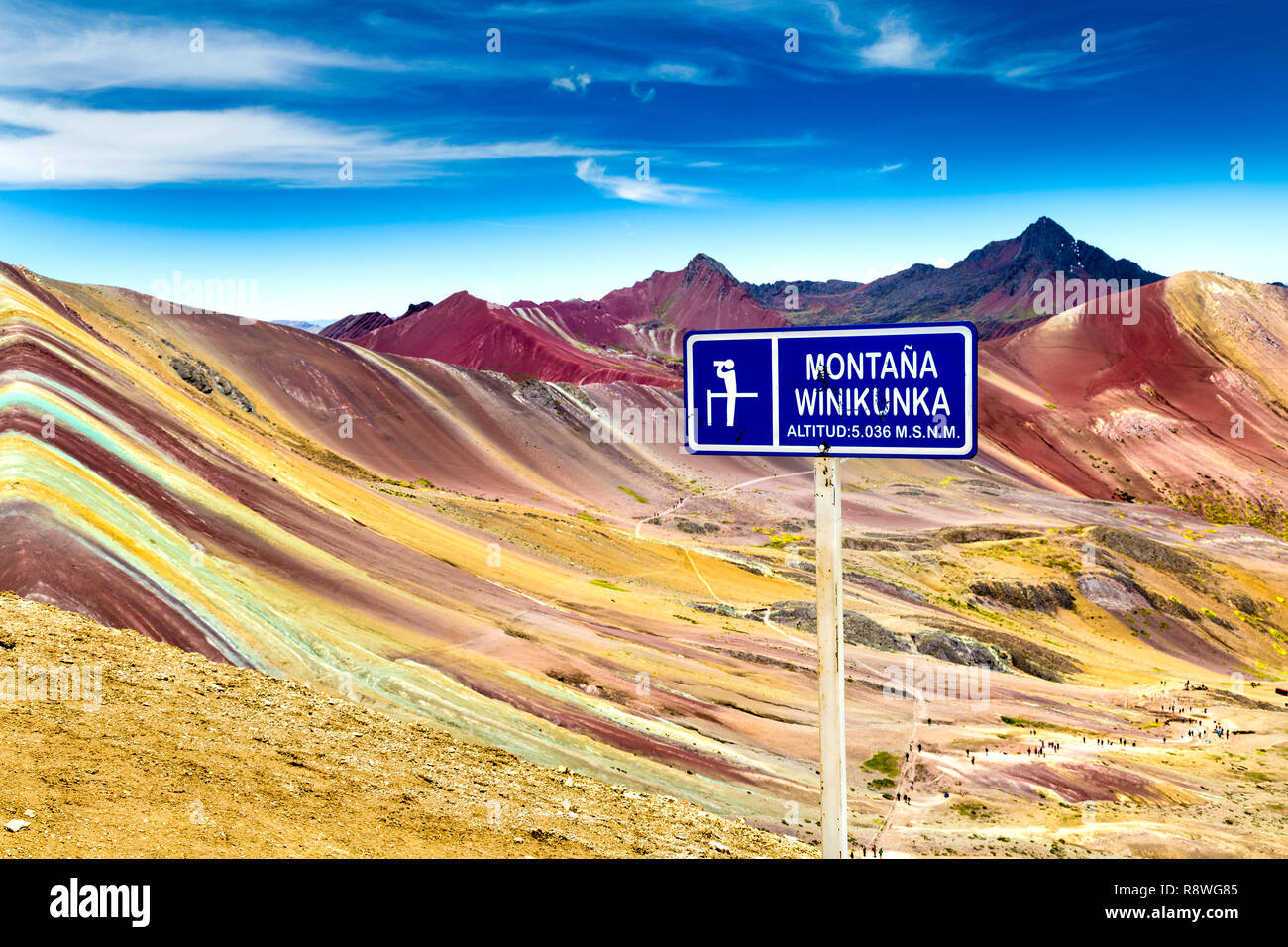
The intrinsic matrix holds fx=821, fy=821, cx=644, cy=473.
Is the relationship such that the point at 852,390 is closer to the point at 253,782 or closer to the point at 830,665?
the point at 830,665

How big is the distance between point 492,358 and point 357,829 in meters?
132

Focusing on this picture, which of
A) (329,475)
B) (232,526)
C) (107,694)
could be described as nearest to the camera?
(107,694)

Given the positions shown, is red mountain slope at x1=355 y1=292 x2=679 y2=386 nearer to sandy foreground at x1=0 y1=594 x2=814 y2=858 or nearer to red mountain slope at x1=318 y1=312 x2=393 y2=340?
red mountain slope at x1=318 y1=312 x2=393 y2=340

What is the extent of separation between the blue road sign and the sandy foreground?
14.3 ft

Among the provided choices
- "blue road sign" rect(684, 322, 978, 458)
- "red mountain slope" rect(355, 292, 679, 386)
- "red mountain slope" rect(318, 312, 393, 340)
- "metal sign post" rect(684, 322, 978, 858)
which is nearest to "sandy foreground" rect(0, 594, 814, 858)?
"metal sign post" rect(684, 322, 978, 858)

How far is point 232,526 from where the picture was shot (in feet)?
56.9

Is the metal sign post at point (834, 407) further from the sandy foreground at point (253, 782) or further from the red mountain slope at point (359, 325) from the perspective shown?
the red mountain slope at point (359, 325)

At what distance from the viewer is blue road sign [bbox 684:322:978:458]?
3.75 m

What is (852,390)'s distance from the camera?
3.89 m

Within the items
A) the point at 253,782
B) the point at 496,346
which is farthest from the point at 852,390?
the point at 496,346

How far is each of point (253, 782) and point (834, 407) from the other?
236 inches

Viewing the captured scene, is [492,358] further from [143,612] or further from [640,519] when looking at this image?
[143,612]

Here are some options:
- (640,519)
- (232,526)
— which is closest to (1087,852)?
(232,526)
